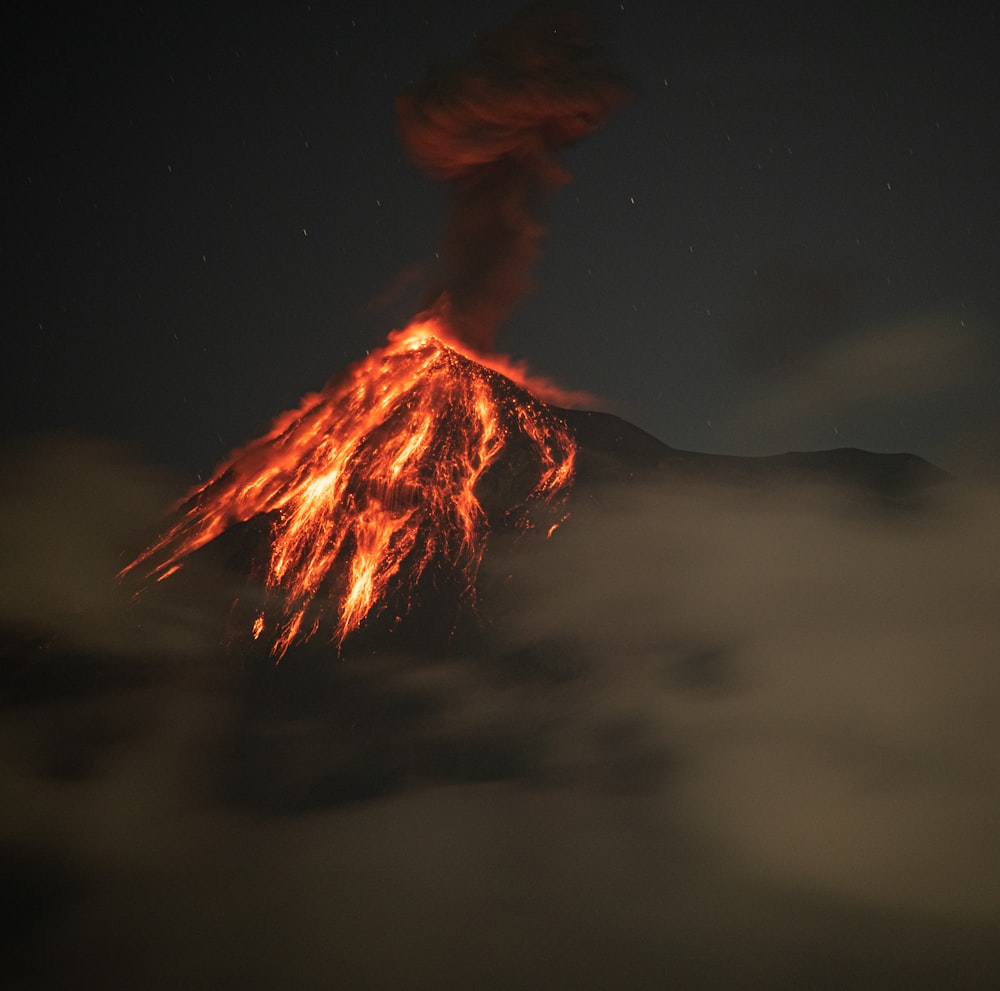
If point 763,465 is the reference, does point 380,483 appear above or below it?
above

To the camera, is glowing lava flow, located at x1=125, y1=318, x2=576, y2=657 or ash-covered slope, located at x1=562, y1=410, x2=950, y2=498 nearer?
glowing lava flow, located at x1=125, y1=318, x2=576, y2=657

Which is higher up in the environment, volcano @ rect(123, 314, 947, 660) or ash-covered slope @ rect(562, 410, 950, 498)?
volcano @ rect(123, 314, 947, 660)

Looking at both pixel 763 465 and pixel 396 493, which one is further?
pixel 763 465

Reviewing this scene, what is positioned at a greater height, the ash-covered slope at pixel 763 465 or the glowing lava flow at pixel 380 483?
the glowing lava flow at pixel 380 483

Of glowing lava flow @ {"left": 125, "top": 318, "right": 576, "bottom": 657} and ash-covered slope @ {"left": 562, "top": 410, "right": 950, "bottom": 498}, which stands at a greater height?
glowing lava flow @ {"left": 125, "top": 318, "right": 576, "bottom": 657}

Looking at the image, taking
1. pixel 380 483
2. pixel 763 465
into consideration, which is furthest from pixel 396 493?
pixel 763 465

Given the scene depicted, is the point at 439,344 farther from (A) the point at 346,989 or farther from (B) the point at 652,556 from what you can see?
(A) the point at 346,989

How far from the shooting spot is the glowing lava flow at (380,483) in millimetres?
40562

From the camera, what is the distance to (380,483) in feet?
141

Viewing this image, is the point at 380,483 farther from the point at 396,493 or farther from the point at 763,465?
the point at 763,465

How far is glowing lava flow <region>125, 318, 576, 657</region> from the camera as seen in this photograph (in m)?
40.6

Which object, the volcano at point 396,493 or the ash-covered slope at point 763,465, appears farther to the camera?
the ash-covered slope at point 763,465

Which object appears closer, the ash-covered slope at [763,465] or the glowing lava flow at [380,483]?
the glowing lava flow at [380,483]

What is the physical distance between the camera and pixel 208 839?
136 ft
